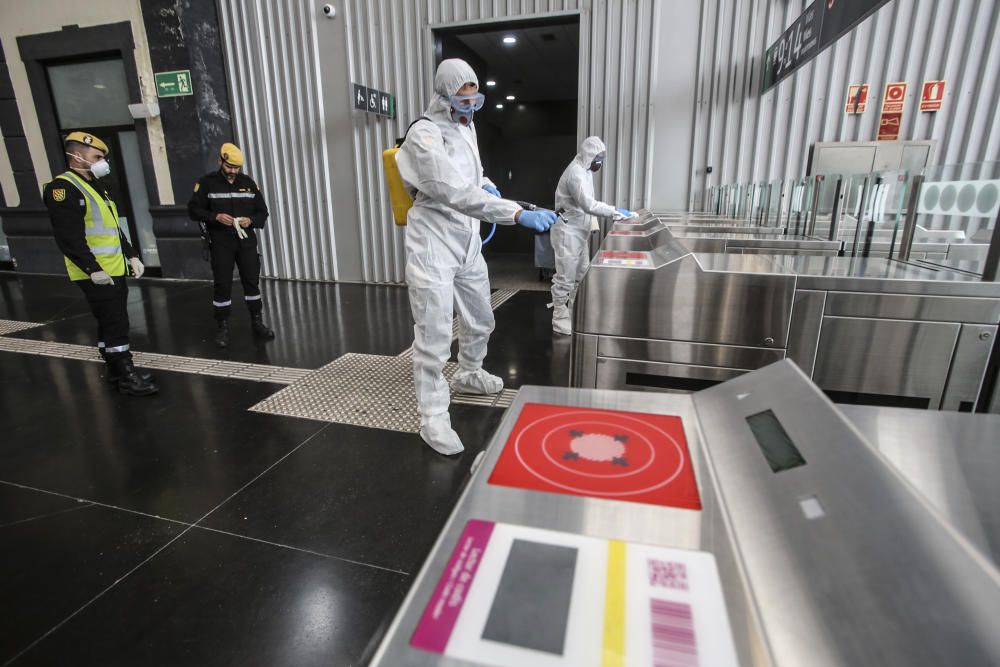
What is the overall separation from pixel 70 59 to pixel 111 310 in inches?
225

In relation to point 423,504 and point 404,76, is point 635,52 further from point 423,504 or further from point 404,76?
point 423,504

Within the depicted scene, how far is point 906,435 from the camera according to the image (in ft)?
2.01

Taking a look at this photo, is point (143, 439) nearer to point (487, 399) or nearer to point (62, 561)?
point (62, 561)

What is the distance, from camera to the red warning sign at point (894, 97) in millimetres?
4246

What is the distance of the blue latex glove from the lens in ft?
6.33

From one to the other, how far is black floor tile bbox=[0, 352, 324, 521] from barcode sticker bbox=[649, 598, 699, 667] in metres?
1.88

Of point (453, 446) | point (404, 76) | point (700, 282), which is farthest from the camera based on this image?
point (404, 76)

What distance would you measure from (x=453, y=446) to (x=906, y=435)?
1.71 meters

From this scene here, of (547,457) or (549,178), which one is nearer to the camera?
(547,457)

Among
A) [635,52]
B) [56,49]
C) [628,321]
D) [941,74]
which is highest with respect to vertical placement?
[56,49]

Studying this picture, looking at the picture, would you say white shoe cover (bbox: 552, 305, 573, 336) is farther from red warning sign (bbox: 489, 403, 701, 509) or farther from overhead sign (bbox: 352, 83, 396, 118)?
red warning sign (bbox: 489, 403, 701, 509)

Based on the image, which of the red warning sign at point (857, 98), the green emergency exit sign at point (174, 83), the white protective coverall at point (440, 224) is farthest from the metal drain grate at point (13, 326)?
the red warning sign at point (857, 98)

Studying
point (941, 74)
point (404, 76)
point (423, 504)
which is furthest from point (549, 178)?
point (423, 504)

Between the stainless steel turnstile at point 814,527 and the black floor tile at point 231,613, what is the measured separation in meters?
0.89
